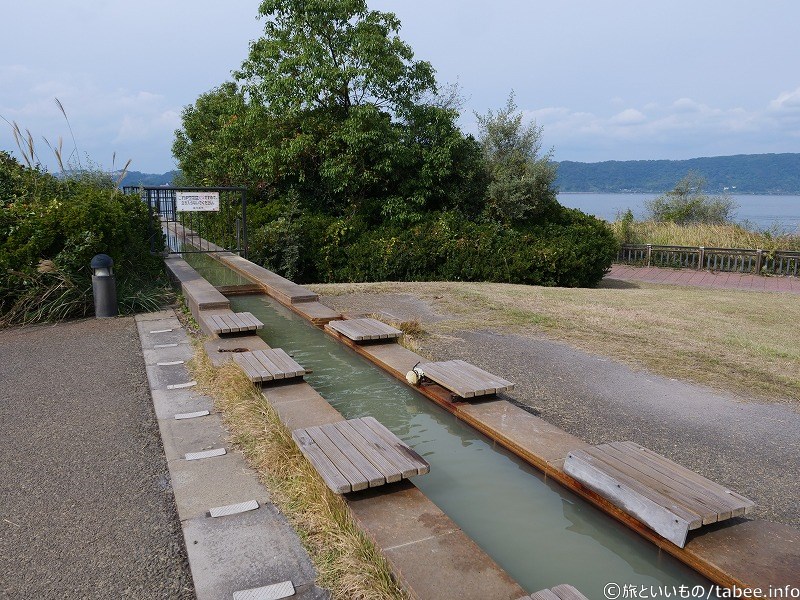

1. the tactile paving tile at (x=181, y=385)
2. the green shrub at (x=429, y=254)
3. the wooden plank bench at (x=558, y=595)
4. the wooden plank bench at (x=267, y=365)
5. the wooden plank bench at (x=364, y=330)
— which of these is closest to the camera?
the wooden plank bench at (x=558, y=595)

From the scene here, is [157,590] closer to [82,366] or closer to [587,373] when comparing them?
[82,366]

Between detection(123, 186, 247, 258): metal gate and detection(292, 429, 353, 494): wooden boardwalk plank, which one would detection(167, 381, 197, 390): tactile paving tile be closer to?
detection(292, 429, 353, 494): wooden boardwalk plank

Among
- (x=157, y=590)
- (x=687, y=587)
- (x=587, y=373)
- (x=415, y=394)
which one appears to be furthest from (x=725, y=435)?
(x=157, y=590)

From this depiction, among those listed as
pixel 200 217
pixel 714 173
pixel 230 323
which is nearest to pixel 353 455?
pixel 230 323

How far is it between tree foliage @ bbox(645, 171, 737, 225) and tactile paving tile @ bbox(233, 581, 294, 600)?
2546 cm

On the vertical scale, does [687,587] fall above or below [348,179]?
below

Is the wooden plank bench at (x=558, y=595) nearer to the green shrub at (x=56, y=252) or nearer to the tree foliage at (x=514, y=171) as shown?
the green shrub at (x=56, y=252)

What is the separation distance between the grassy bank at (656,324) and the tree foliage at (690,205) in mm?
14689

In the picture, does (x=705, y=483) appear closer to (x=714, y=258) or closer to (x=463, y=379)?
(x=463, y=379)

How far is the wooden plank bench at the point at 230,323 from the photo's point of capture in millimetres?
6086

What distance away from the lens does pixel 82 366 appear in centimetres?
564

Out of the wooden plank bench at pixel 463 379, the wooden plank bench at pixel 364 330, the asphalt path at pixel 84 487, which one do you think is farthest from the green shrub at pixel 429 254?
the wooden plank bench at pixel 463 379

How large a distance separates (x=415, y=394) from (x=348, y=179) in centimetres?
936

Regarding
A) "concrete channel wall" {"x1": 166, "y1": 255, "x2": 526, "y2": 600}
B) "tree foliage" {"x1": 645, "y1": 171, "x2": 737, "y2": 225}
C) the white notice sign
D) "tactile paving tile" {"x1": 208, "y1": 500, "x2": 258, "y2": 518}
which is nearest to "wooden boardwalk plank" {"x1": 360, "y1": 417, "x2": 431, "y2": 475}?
"concrete channel wall" {"x1": 166, "y1": 255, "x2": 526, "y2": 600}
